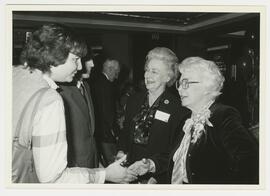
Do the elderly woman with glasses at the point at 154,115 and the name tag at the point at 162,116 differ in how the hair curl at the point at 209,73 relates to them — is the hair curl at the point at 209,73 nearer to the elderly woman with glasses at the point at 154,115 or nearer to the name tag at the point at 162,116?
the elderly woman with glasses at the point at 154,115

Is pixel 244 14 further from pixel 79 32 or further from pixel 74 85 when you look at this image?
pixel 74 85

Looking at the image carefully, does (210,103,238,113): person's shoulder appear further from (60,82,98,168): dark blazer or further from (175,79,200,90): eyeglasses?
(60,82,98,168): dark blazer

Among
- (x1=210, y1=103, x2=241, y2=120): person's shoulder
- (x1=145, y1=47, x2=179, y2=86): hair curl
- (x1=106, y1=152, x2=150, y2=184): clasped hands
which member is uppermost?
(x1=145, y1=47, x2=179, y2=86): hair curl

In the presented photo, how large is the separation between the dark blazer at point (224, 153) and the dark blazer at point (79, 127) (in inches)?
22.5

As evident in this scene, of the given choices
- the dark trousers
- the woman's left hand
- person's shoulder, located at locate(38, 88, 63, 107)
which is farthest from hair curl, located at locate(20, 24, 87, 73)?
the woman's left hand

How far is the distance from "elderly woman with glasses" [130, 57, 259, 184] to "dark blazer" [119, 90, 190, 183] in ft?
0.15

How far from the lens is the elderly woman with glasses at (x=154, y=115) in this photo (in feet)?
5.60

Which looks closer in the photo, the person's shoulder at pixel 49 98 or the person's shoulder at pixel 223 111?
the person's shoulder at pixel 49 98

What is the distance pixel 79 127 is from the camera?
1.69m

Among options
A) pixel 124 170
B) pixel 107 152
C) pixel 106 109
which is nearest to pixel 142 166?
pixel 124 170

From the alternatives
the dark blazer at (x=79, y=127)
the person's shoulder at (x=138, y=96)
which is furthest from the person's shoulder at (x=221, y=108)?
the dark blazer at (x=79, y=127)

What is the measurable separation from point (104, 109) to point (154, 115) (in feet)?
1.00

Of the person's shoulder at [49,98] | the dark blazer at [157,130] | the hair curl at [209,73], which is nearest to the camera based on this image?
the person's shoulder at [49,98]

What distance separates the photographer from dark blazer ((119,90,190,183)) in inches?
67.1
